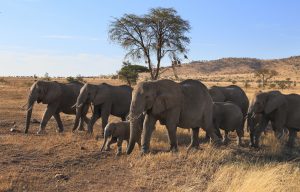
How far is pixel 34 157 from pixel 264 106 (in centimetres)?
804

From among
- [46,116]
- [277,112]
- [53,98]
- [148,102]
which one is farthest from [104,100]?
[277,112]

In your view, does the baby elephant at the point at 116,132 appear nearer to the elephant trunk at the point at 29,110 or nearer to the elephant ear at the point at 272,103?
the elephant trunk at the point at 29,110

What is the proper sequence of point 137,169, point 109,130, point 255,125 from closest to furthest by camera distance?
point 137,169 < point 109,130 < point 255,125

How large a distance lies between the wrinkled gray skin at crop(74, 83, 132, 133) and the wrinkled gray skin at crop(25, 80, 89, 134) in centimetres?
64

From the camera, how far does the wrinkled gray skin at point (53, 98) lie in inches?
730

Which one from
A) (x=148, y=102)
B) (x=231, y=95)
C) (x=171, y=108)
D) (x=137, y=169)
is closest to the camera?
(x=137, y=169)

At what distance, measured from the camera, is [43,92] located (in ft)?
61.8

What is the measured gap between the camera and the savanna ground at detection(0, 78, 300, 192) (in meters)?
9.87

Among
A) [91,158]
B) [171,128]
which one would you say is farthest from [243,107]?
[91,158]

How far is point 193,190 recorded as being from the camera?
9648mm

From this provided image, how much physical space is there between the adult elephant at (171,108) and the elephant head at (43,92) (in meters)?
6.16

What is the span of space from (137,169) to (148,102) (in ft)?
7.39

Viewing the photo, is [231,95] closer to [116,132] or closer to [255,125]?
[255,125]

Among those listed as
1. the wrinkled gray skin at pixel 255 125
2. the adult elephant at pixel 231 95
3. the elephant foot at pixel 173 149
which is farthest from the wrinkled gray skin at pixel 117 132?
the adult elephant at pixel 231 95
